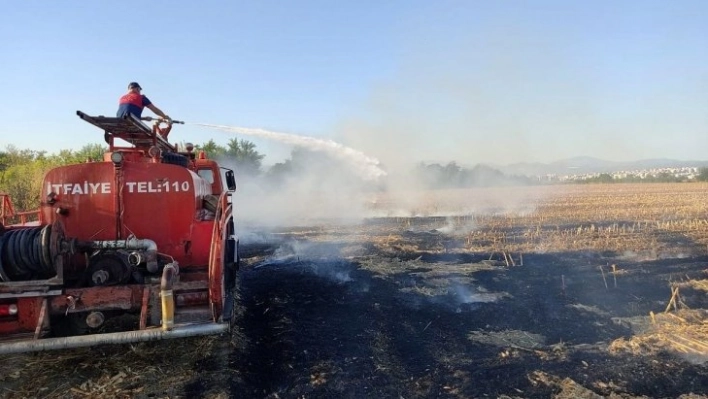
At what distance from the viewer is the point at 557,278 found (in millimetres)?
10008

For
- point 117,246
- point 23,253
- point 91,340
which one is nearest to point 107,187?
point 117,246

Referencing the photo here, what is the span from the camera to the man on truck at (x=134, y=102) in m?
8.05

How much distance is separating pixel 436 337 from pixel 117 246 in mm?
4470

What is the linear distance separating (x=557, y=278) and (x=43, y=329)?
9.31 m

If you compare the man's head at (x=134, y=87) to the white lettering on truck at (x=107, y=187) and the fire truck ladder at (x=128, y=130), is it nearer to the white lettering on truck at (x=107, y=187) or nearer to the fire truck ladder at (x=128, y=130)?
the fire truck ladder at (x=128, y=130)

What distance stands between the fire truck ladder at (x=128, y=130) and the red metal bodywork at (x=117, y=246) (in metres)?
0.03

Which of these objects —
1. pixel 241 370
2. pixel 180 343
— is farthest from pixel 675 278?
pixel 180 343

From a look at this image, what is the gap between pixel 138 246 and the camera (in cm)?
573

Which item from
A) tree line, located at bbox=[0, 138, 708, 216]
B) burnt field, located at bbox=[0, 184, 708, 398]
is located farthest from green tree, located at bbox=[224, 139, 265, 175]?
burnt field, located at bbox=[0, 184, 708, 398]

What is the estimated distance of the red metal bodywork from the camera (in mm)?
5074

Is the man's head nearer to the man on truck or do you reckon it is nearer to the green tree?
the man on truck

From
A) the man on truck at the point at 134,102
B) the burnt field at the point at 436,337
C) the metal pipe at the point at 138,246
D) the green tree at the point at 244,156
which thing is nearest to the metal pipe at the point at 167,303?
the burnt field at the point at 436,337

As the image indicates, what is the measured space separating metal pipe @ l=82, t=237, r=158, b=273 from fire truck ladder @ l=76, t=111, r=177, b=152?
1545 millimetres

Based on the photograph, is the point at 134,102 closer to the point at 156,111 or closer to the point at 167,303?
the point at 156,111
